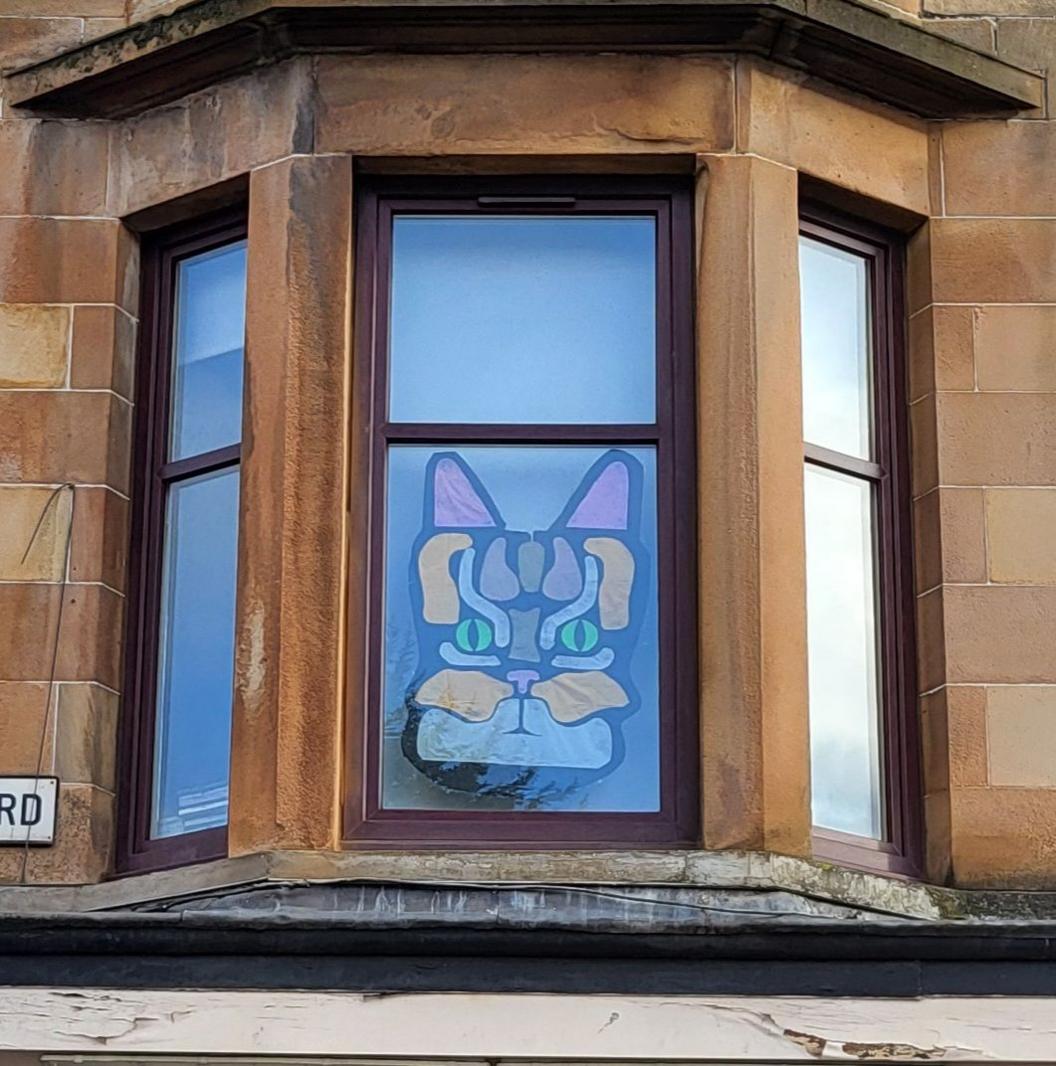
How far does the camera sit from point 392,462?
7.71 meters

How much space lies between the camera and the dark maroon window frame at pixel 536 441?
7316 millimetres

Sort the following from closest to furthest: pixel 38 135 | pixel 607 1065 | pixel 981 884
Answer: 1. pixel 607 1065
2. pixel 981 884
3. pixel 38 135

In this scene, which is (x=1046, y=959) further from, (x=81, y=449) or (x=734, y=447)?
(x=81, y=449)

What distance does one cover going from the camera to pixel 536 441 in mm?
7719

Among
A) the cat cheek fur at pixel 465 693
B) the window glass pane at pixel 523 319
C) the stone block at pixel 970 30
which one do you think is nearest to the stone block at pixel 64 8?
the window glass pane at pixel 523 319

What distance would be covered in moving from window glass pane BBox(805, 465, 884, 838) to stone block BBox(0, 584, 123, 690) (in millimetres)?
1916

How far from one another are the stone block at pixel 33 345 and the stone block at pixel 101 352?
3 cm

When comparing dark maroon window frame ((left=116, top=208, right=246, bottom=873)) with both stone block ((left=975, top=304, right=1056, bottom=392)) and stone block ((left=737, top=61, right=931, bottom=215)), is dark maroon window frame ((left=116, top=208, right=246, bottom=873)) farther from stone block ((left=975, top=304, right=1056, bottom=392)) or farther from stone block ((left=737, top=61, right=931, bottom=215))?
stone block ((left=975, top=304, right=1056, bottom=392))

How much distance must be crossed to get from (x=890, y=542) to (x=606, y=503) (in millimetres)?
844

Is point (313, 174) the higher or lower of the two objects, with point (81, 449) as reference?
higher

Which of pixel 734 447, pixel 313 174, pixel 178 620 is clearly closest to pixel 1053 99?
pixel 734 447

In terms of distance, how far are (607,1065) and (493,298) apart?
2.22 metres

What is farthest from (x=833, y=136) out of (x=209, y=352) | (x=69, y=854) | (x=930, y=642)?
(x=69, y=854)

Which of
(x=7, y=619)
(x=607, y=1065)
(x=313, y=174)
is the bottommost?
(x=607, y=1065)
